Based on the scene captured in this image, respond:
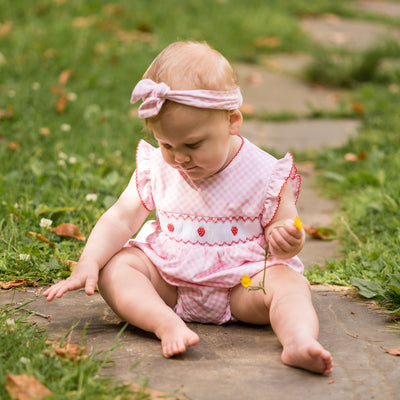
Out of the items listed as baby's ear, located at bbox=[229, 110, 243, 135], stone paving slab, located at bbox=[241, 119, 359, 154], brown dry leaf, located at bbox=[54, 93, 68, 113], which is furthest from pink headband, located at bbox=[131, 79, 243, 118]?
brown dry leaf, located at bbox=[54, 93, 68, 113]

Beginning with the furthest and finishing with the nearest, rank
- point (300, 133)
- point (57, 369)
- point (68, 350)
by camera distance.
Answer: point (300, 133) < point (68, 350) < point (57, 369)

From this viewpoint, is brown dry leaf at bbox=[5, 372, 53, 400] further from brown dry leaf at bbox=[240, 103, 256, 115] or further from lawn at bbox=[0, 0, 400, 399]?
brown dry leaf at bbox=[240, 103, 256, 115]

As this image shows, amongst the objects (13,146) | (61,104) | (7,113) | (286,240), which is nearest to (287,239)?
(286,240)

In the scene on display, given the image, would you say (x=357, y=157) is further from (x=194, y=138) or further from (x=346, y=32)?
(x=346, y=32)

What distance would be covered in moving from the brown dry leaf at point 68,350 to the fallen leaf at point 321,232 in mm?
1629

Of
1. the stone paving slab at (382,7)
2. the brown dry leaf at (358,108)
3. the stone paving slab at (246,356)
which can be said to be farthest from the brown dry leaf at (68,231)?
the stone paving slab at (382,7)

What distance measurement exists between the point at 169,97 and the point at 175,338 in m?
0.74

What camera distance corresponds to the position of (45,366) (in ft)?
5.81

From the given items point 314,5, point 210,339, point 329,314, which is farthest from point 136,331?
point 314,5

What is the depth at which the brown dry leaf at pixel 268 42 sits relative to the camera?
7.23m

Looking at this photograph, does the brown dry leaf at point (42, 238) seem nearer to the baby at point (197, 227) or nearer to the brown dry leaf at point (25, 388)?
→ the baby at point (197, 227)

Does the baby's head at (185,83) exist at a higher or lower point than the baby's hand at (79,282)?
higher

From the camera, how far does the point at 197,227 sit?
7.79 feet

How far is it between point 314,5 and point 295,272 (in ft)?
24.8
